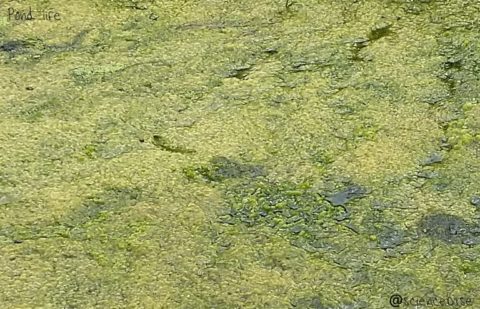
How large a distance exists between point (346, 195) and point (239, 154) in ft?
0.73

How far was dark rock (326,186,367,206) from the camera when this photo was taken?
4.98 ft

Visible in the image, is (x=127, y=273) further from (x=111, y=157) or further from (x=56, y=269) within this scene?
(x=111, y=157)

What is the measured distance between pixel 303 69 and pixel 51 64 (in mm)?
546

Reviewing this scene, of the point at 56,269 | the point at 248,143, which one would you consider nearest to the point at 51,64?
the point at 248,143

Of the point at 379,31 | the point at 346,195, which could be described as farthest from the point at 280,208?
the point at 379,31

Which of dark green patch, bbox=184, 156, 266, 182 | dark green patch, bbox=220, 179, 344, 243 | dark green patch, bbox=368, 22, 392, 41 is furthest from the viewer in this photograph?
dark green patch, bbox=368, 22, 392, 41

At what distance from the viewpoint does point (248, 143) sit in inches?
65.0

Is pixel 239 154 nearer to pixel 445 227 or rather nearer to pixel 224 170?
pixel 224 170

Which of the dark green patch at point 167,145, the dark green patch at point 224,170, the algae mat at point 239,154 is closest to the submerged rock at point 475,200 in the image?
the algae mat at point 239,154

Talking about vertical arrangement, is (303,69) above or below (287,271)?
above

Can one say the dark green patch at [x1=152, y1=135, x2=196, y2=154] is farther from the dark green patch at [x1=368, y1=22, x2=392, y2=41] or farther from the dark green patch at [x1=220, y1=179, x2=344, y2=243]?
the dark green patch at [x1=368, y1=22, x2=392, y2=41]

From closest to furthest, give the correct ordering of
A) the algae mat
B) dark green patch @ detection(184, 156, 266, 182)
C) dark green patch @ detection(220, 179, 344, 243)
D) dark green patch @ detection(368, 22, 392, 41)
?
the algae mat → dark green patch @ detection(220, 179, 344, 243) → dark green patch @ detection(184, 156, 266, 182) → dark green patch @ detection(368, 22, 392, 41)

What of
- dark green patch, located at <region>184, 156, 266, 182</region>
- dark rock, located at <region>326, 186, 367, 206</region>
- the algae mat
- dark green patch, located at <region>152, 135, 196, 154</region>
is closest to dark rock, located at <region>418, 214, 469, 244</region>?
the algae mat

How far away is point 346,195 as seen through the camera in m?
1.53
